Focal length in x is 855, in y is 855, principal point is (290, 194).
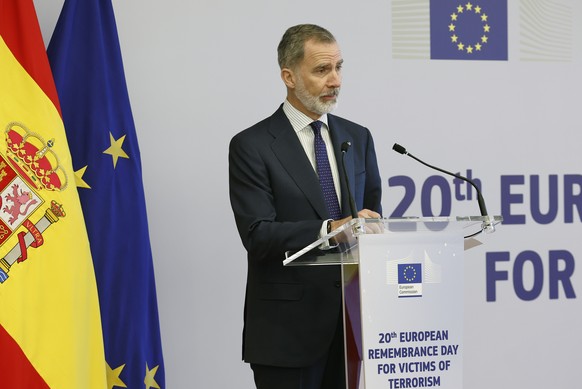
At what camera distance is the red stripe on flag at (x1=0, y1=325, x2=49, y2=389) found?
9.22 ft

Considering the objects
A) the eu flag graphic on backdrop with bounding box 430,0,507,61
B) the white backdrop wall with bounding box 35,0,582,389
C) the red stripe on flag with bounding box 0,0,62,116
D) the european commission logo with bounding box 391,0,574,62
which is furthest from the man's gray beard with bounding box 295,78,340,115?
the eu flag graphic on backdrop with bounding box 430,0,507,61

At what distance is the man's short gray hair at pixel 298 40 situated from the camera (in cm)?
279

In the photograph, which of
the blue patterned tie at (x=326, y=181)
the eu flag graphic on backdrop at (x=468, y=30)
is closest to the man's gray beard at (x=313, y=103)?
the blue patterned tie at (x=326, y=181)

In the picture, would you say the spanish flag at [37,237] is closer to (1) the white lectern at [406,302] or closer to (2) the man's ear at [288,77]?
(2) the man's ear at [288,77]

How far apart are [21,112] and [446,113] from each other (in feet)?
6.78

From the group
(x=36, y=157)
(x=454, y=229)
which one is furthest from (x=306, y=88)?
(x=36, y=157)

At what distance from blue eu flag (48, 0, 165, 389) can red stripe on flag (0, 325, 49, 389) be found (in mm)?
439

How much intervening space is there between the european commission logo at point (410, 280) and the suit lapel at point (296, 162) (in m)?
0.52

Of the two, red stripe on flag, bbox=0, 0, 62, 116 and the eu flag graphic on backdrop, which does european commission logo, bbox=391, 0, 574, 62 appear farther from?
red stripe on flag, bbox=0, 0, 62, 116

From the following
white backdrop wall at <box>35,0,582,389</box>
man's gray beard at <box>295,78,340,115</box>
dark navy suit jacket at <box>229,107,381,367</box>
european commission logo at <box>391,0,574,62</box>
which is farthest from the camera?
european commission logo at <box>391,0,574,62</box>

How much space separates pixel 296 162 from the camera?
8.73ft

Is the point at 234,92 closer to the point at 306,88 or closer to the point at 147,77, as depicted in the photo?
the point at 147,77

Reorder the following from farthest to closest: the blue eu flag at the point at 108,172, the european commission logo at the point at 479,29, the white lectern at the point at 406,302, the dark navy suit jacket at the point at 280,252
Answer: the european commission logo at the point at 479,29 → the blue eu flag at the point at 108,172 → the dark navy suit jacket at the point at 280,252 → the white lectern at the point at 406,302

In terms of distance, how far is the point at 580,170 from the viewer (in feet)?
14.1
